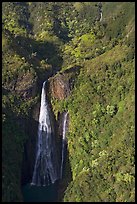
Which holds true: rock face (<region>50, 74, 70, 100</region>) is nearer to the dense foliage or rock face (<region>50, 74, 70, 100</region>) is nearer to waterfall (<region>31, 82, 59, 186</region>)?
the dense foliage

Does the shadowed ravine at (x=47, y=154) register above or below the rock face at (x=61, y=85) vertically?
below

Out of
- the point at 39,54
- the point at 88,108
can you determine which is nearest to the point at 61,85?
the point at 88,108

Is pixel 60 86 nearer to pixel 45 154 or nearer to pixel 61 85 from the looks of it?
pixel 61 85

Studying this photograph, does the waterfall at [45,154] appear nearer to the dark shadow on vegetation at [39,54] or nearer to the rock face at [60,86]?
the rock face at [60,86]

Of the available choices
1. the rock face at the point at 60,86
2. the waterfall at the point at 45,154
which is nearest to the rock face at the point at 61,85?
the rock face at the point at 60,86

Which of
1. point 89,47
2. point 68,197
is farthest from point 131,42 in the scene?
point 68,197

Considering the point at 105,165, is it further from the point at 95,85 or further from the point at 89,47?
the point at 89,47
